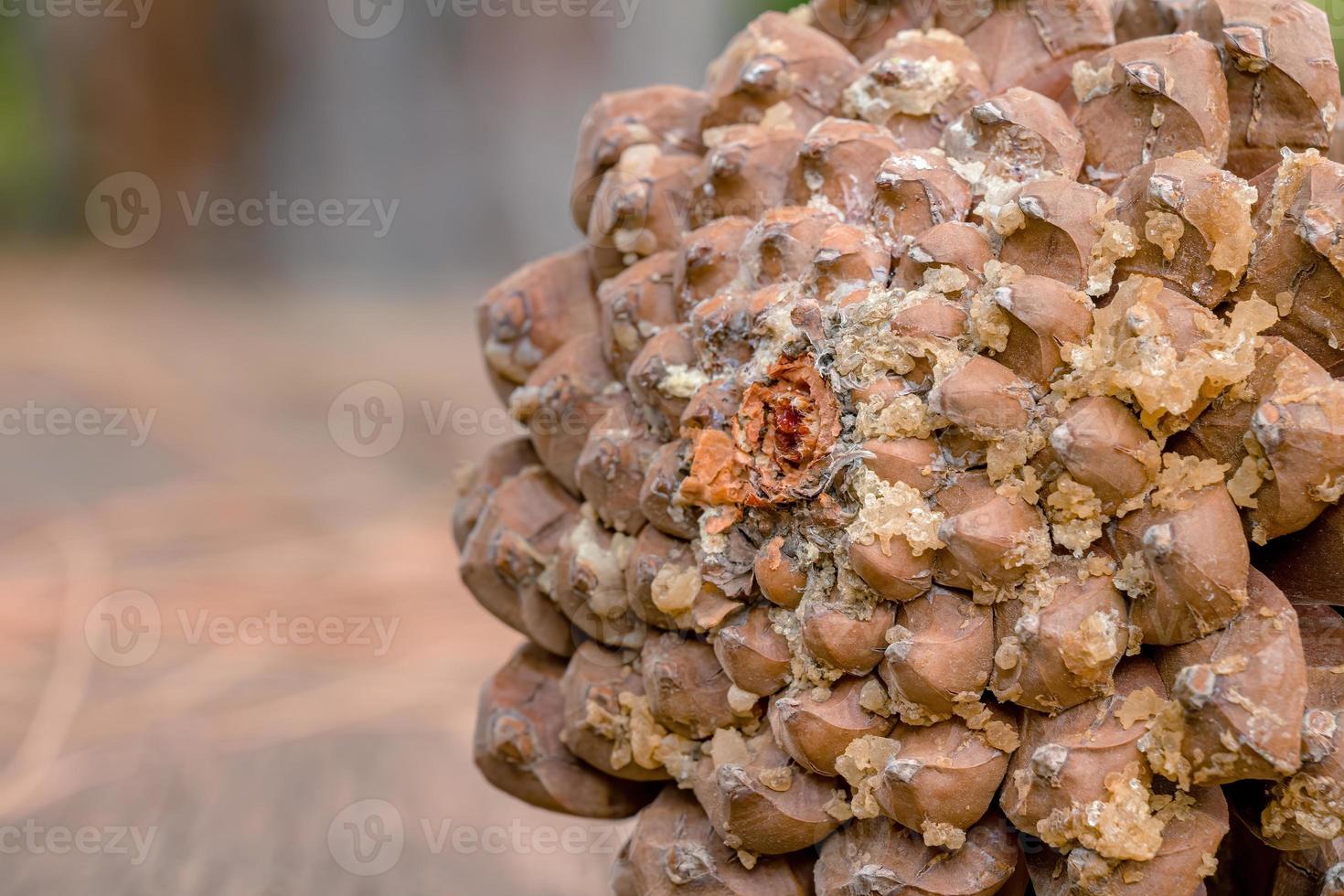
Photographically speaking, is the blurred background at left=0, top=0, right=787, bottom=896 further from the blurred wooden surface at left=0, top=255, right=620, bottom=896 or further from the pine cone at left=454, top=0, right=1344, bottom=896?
the pine cone at left=454, top=0, right=1344, bottom=896

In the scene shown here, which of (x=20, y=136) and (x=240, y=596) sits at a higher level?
(x=20, y=136)

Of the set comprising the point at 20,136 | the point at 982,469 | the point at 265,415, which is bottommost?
the point at 265,415

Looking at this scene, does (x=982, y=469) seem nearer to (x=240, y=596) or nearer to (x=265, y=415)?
(x=240, y=596)

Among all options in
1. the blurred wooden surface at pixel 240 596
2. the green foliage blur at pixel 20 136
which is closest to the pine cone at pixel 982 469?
the blurred wooden surface at pixel 240 596

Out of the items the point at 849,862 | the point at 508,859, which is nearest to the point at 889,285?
the point at 849,862

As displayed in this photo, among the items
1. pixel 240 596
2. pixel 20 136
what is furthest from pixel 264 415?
pixel 20 136

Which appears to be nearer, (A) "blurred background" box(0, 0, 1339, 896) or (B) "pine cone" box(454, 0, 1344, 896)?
(B) "pine cone" box(454, 0, 1344, 896)

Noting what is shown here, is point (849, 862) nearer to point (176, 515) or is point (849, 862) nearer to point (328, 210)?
point (176, 515)

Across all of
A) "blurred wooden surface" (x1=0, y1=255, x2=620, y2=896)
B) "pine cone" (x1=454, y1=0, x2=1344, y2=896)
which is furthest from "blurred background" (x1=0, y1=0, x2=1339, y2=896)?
"pine cone" (x1=454, y1=0, x2=1344, y2=896)
